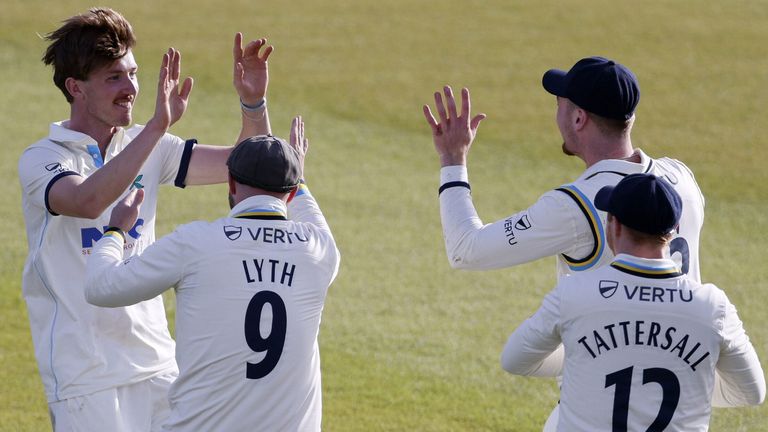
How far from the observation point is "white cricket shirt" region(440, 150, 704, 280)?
14.3ft

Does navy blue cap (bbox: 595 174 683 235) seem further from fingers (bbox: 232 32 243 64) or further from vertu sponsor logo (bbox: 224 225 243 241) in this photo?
fingers (bbox: 232 32 243 64)

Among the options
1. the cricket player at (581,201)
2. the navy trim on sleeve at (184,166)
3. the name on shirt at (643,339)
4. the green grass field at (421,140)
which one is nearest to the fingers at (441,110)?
the cricket player at (581,201)


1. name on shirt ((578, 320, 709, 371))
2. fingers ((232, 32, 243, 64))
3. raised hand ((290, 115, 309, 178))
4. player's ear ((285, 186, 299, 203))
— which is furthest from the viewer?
fingers ((232, 32, 243, 64))

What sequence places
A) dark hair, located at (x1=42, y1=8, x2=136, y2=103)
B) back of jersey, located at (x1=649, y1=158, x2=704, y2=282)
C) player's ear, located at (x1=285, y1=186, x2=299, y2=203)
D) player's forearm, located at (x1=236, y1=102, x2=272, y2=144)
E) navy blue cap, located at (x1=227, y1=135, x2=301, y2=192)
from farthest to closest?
player's forearm, located at (x1=236, y1=102, x2=272, y2=144)
dark hair, located at (x1=42, y1=8, x2=136, y2=103)
back of jersey, located at (x1=649, y1=158, x2=704, y2=282)
player's ear, located at (x1=285, y1=186, x2=299, y2=203)
navy blue cap, located at (x1=227, y1=135, x2=301, y2=192)

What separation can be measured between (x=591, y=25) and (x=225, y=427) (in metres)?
17.8

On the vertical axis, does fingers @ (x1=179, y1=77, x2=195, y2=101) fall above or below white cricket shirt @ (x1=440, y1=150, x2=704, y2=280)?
above

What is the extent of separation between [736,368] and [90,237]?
267 cm

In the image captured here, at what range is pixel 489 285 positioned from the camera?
10281mm

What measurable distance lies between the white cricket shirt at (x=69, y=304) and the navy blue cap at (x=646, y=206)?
2.17m

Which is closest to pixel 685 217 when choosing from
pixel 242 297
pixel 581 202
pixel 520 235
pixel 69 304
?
pixel 581 202

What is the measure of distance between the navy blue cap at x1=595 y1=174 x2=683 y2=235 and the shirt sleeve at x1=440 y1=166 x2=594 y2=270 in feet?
1.64

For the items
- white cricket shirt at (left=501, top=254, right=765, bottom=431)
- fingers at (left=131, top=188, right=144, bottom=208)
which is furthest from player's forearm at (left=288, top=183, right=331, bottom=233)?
white cricket shirt at (left=501, top=254, right=765, bottom=431)

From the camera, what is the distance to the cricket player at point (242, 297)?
3.98 meters

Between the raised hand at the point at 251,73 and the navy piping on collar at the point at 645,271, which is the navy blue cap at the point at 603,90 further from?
the raised hand at the point at 251,73
